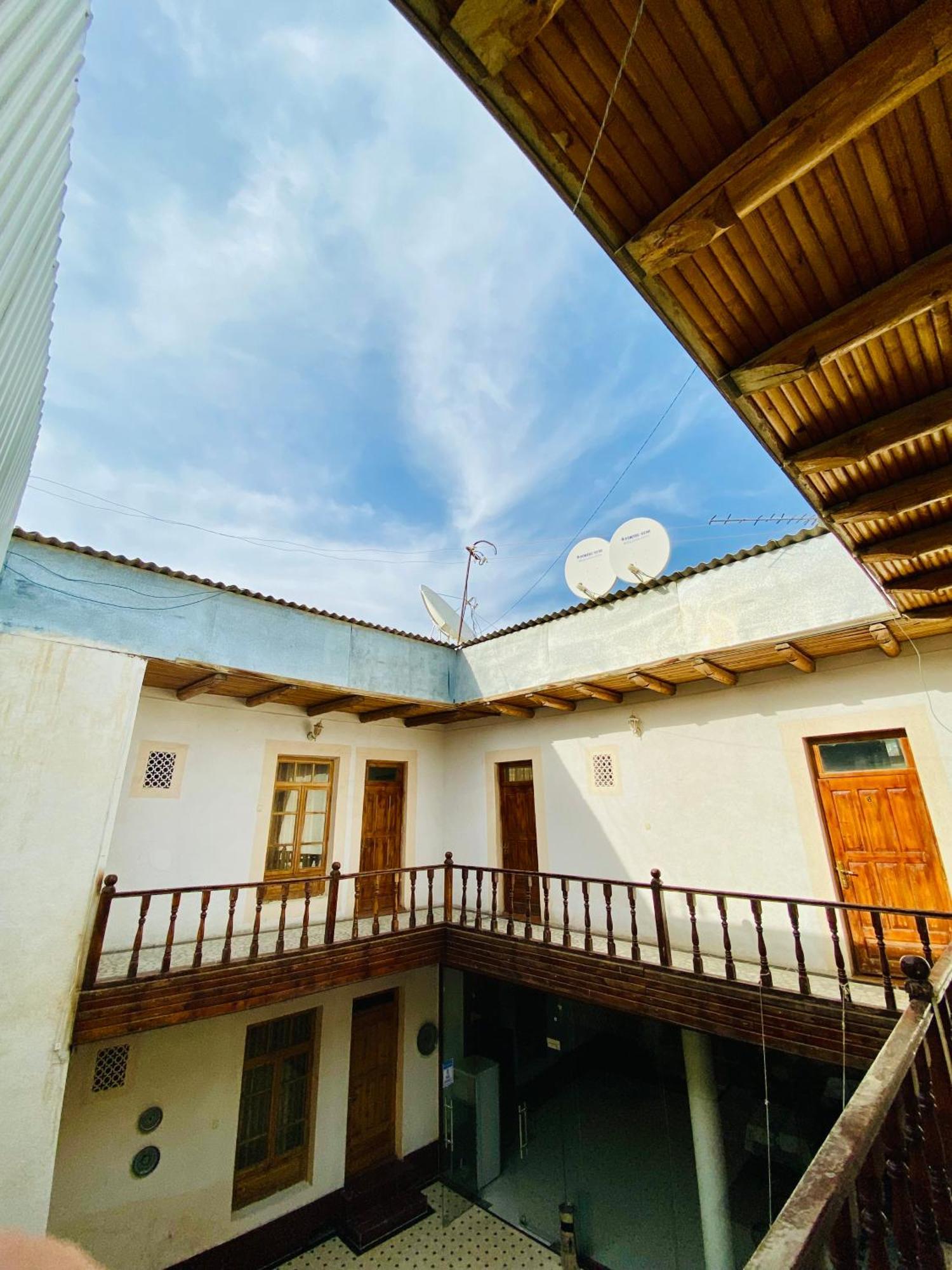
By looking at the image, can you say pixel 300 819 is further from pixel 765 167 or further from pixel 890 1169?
pixel 765 167

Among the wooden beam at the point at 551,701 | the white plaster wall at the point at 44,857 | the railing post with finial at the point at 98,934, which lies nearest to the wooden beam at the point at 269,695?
the white plaster wall at the point at 44,857

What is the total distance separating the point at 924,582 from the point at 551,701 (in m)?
4.24

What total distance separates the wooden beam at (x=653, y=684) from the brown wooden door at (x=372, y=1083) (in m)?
5.52

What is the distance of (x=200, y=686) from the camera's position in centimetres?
586

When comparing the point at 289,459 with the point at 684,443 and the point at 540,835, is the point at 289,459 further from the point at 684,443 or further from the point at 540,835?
the point at 540,835

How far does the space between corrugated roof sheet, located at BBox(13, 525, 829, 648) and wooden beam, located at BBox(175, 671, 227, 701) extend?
0.90 meters

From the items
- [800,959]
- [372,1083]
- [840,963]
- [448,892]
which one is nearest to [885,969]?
[840,963]

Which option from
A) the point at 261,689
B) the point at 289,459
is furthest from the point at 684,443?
the point at 261,689

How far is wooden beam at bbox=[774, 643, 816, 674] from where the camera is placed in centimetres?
498

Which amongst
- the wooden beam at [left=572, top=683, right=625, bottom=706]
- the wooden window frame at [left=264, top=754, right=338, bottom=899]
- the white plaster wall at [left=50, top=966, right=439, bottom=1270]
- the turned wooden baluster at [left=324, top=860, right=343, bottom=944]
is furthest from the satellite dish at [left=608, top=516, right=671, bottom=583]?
the white plaster wall at [left=50, top=966, right=439, bottom=1270]

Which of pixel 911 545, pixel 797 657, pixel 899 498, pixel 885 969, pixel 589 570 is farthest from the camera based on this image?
pixel 589 570

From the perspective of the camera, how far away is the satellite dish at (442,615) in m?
8.04

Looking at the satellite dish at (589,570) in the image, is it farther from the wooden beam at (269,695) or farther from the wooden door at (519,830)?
the wooden beam at (269,695)

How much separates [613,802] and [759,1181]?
4.35 m
